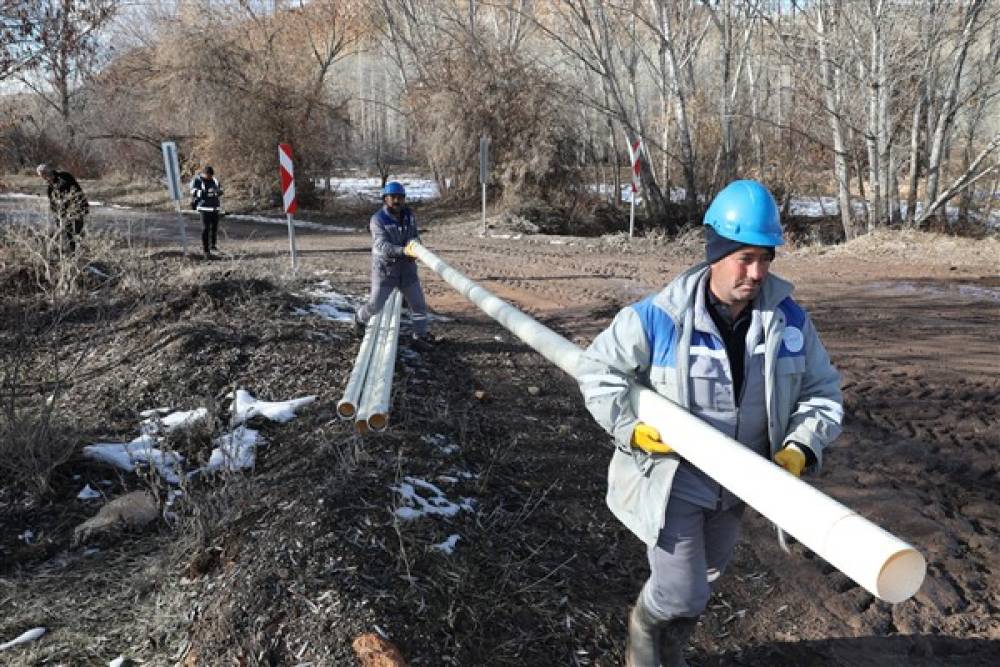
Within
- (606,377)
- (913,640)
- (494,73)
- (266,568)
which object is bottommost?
(913,640)

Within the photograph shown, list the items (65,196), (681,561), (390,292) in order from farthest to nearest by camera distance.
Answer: (65,196)
(390,292)
(681,561)

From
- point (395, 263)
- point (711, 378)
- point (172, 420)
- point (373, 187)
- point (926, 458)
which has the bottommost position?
point (926, 458)

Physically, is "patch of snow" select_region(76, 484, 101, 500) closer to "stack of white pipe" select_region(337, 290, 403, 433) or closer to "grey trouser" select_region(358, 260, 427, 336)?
"stack of white pipe" select_region(337, 290, 403, 433)

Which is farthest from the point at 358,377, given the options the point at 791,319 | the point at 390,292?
the point at 791,319

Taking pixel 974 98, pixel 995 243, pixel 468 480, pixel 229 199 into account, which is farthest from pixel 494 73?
pixel 468 480

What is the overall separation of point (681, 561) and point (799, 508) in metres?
0.79

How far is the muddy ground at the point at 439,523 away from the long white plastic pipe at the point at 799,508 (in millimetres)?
1229

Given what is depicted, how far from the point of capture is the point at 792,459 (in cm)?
229

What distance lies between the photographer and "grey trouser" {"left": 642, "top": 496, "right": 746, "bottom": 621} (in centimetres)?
249

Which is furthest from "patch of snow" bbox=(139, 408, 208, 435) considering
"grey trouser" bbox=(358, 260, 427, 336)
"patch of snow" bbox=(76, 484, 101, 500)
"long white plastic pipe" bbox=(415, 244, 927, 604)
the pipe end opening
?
the pipe end opening

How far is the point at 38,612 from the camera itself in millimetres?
2969

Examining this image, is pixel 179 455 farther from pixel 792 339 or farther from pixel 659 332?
pixel 792 339

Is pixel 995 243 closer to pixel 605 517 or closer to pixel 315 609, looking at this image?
pixel 605 517

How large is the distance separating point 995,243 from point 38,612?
577 inches
